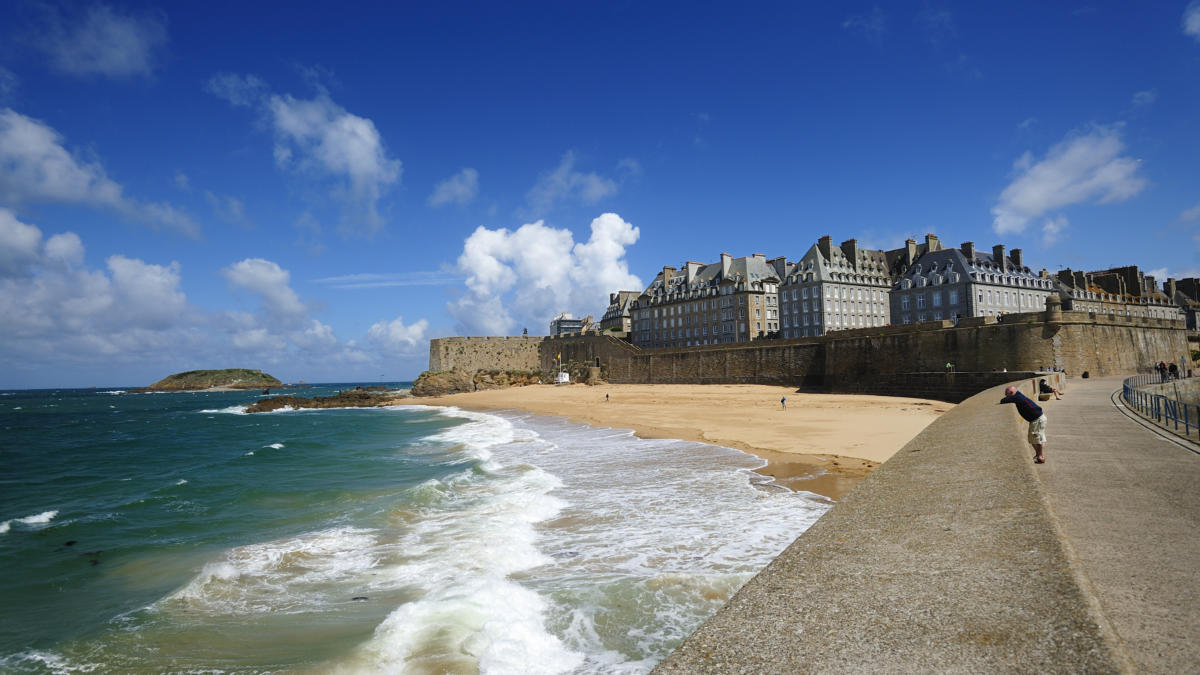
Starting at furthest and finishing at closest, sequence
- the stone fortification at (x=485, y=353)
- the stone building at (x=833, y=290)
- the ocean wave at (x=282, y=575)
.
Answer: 1. the stone fortification at (x=485, y=353)
2. the stone building at (x=833, y=290)
3. the ocean wave at (x=282, y=575)

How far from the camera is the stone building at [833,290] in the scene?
195 feet

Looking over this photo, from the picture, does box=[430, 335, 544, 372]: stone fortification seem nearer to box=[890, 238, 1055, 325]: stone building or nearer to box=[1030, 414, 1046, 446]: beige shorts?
box=[890, 238, 1055, 325]: stone building

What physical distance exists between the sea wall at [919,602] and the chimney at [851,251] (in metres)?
62.3

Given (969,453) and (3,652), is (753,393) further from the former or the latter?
(3,652)

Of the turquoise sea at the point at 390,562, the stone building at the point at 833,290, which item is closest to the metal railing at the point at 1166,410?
the turquoise sea at the point at 390,562

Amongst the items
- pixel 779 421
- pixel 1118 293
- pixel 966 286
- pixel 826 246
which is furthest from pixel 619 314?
pixel 779 421

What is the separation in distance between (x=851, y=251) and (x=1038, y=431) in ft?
196

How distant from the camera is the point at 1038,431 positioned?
7613 millimetres

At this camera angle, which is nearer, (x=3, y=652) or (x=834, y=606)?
(x=834, y=606)

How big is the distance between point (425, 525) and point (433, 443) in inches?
563

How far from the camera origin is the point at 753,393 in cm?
4038

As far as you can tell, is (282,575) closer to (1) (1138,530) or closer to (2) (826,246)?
(1) (1138,530)

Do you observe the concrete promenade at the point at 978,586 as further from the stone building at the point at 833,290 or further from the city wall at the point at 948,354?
the stone building at the point at 833,290

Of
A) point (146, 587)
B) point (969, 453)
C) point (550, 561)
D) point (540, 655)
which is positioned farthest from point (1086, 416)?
point (146, 587)
